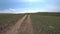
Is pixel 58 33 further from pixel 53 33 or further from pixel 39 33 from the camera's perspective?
pixel 39 33

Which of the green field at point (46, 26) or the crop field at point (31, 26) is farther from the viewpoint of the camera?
the green field at point (46, 26)

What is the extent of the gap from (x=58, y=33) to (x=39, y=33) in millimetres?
1224

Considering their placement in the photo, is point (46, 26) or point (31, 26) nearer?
point (46, 26)

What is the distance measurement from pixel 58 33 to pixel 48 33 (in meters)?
0.65

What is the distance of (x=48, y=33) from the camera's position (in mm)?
9773

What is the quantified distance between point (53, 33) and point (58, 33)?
12.6 inches

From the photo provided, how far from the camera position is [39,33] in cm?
988

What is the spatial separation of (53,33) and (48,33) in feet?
1.11

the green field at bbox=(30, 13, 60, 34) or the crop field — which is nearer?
the crop field

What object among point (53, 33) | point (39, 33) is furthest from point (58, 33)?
point (39, 33)

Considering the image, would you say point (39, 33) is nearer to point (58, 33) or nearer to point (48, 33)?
point (48, 33)

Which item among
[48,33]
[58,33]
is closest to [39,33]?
[48,33]
